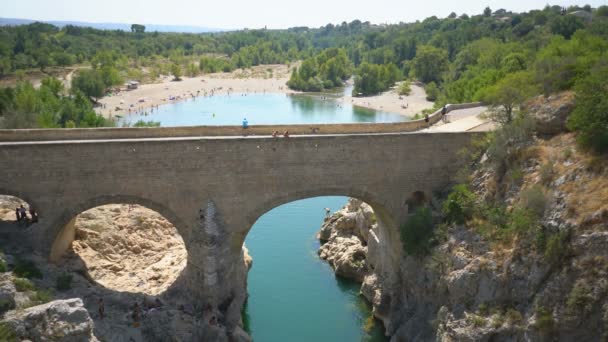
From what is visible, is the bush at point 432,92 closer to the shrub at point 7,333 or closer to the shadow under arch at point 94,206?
the shadow under arch at point 94,206

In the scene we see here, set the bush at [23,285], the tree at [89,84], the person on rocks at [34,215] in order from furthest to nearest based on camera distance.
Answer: the tree at [89,84] → the person on rocks at [34,215] → the bush at [23,285]

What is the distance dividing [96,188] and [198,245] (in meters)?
3.83

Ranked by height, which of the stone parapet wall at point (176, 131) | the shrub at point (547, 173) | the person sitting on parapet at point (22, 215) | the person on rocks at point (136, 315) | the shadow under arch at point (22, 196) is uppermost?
the stone parapet wall at point (176, 131)

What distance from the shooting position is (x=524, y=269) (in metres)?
14.5

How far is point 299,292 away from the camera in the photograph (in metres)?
23.0

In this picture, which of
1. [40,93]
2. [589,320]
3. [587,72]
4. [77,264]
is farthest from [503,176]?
[40,93]

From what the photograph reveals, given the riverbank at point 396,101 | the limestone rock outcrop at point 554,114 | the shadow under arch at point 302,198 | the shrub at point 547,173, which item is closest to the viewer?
the shrub at point 547,173

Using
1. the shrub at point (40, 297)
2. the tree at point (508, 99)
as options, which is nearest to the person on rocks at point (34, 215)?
the shrub at point (40, 297)

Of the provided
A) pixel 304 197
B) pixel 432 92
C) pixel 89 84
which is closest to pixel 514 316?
pixel 304 197

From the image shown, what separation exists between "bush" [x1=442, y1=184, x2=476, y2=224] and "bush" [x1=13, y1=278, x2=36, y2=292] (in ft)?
43.3

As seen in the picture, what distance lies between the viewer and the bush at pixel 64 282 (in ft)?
54.5

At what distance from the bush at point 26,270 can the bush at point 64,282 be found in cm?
67

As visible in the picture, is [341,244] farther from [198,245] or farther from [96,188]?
[96,188]

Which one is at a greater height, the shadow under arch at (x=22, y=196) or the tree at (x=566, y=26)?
the tree at (x=566, y=26)
